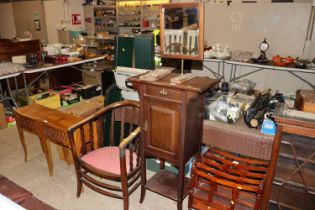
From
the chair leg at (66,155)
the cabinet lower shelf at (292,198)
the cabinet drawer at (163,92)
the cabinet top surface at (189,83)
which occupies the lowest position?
the chair leg at (66,155)

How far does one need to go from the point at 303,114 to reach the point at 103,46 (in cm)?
456

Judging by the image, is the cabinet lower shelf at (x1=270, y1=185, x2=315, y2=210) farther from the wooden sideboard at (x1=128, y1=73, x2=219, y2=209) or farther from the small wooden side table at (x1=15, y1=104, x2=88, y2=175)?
the small wooden side table at (x1=15, y1=104, x2=88, y2=175)

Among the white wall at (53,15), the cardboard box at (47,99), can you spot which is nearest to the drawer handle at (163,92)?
the cardboard box at (47,99)

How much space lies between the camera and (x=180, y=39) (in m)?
1.74

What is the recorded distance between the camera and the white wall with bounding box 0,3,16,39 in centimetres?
786

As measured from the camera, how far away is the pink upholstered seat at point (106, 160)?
1911mm

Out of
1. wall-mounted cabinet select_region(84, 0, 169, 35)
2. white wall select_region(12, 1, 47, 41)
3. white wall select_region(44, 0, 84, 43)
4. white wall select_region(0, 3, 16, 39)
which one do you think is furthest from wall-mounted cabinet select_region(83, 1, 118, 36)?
white wall select_region(0, 3, 16, 39)

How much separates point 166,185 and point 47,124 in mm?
1140

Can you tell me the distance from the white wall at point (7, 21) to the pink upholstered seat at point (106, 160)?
299 inches

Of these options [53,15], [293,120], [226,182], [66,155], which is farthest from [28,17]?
[293,120]

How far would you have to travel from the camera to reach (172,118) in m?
1.69

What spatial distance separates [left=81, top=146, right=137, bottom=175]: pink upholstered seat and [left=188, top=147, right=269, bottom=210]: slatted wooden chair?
0.52 meters

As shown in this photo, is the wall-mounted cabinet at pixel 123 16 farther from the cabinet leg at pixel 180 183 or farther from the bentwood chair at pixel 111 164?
the cabinet leg at pixel 180 183

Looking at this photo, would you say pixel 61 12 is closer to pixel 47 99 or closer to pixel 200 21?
pixel 47 99
